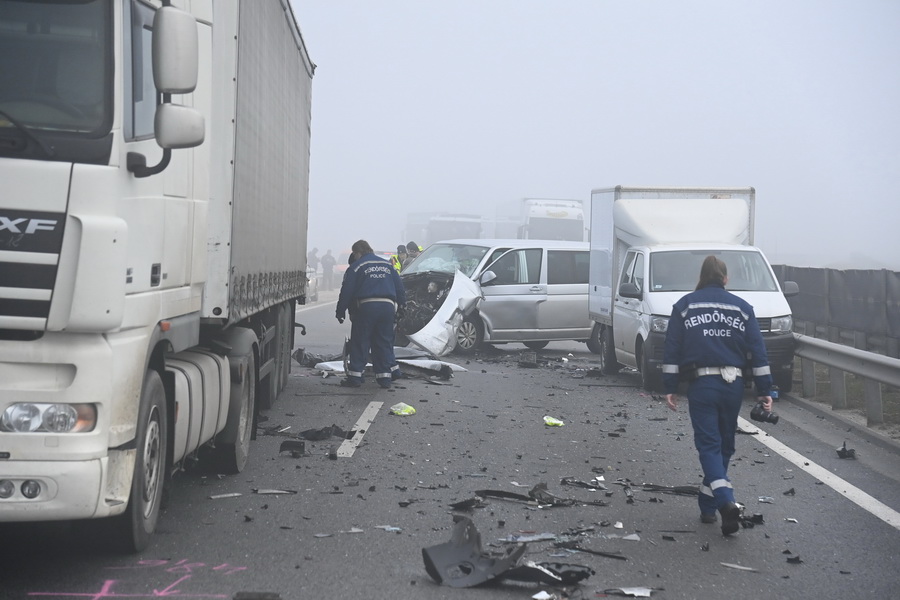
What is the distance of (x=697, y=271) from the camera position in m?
15.4

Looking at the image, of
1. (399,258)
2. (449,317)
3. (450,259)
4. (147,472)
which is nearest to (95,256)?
(147,472)

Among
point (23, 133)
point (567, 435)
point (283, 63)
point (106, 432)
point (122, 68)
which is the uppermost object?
point (283, 63)

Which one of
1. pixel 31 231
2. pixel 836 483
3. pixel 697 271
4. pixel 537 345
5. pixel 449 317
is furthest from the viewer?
pixel 537 345

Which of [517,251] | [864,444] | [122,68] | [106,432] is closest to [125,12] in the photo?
[122,68]

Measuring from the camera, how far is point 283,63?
10.8 metres

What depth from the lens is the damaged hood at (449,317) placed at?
60.6 ft

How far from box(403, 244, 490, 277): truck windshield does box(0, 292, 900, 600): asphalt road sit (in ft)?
25.3

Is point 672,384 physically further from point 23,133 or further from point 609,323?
point 609,323

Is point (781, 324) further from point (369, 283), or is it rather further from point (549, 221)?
point (549, 221)

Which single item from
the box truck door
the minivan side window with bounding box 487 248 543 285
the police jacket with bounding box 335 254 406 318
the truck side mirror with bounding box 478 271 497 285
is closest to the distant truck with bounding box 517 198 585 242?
the minivan side window with bounding box 487 248 543 285

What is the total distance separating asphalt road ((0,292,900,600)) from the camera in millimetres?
5707

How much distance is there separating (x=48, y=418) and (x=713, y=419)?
419cm

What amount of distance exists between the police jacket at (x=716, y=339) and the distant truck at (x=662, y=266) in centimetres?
676

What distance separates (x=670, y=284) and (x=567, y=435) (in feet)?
16.3
